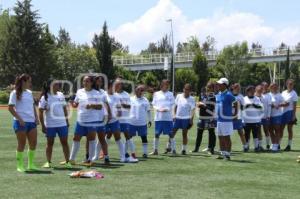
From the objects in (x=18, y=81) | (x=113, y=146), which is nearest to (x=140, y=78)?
(x=113, y=146)

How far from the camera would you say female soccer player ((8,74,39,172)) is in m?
11.8

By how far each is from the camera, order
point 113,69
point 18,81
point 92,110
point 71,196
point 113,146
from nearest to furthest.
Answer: point 71,196 → point 18,81 → point 92,110 → point 113,146 → point 113,69

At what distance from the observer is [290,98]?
17.3 metres

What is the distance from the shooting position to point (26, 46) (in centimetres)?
6919

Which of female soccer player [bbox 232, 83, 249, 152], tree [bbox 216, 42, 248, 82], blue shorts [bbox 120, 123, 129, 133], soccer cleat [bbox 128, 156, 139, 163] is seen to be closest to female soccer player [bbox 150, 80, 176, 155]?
blue shorts [bbox 120, 123, 129, 133]

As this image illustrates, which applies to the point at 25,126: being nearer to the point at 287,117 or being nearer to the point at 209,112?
the point at 209,112

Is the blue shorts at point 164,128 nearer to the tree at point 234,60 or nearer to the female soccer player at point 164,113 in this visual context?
the female soccer player at point 164,113

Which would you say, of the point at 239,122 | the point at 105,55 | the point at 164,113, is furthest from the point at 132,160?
the point at 105,55

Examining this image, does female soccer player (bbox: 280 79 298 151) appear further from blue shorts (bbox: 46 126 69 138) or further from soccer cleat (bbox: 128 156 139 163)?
blue shorts (bbox: 46 126 69 138)

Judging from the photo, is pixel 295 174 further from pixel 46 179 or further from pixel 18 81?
pixel 18 81

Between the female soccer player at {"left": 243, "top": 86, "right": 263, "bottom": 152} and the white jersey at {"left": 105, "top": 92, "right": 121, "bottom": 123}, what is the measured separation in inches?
188

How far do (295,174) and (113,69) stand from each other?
63772 millimetres

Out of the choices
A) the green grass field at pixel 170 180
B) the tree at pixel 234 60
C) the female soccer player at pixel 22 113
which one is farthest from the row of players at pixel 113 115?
the tree at pixel 234 60

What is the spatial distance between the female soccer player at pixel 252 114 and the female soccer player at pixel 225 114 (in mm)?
2700
